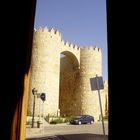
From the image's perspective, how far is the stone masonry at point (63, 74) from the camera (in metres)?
37.3

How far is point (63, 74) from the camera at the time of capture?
4631cm

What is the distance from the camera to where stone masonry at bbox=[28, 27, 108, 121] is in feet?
123

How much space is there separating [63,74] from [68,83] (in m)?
1.87

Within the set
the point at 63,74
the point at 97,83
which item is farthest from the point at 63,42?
the point at 97,83

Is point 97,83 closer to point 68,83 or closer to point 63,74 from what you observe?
point 68,83

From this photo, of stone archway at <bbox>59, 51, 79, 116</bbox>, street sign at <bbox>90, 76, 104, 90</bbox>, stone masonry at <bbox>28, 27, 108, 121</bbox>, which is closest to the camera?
street sign at <bbox>90, 76, 104, 90</bbox>

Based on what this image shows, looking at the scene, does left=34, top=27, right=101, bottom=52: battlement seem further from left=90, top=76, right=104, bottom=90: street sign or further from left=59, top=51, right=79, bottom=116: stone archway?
left=90, top=76, right=104, bottom=90: street sign

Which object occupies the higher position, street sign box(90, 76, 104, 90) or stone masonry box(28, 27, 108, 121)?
stone masonry box(28, 27, 108, 121)

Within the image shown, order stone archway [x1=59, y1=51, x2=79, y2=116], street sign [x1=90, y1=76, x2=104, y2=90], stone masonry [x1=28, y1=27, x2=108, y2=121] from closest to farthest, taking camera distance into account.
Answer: street sign [x1=90, y1=76, x2=104, y2=90] < stone masonry [x1=28, y1=27, x2=108, y2=121] < stone archway [x1=59, y1=51, x2=79, y2=116]

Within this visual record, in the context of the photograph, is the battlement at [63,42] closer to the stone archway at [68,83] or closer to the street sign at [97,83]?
the stone archway at [68,83]

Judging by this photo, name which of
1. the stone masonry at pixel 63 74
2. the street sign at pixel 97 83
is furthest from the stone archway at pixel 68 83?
the street sign at pixel 97 83

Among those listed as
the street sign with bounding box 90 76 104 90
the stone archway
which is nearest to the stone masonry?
the stone archway

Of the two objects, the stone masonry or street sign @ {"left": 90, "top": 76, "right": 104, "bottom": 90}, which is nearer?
street sign @ {"left": 90, "top": 76, "right": 104, "bottom": 90}
